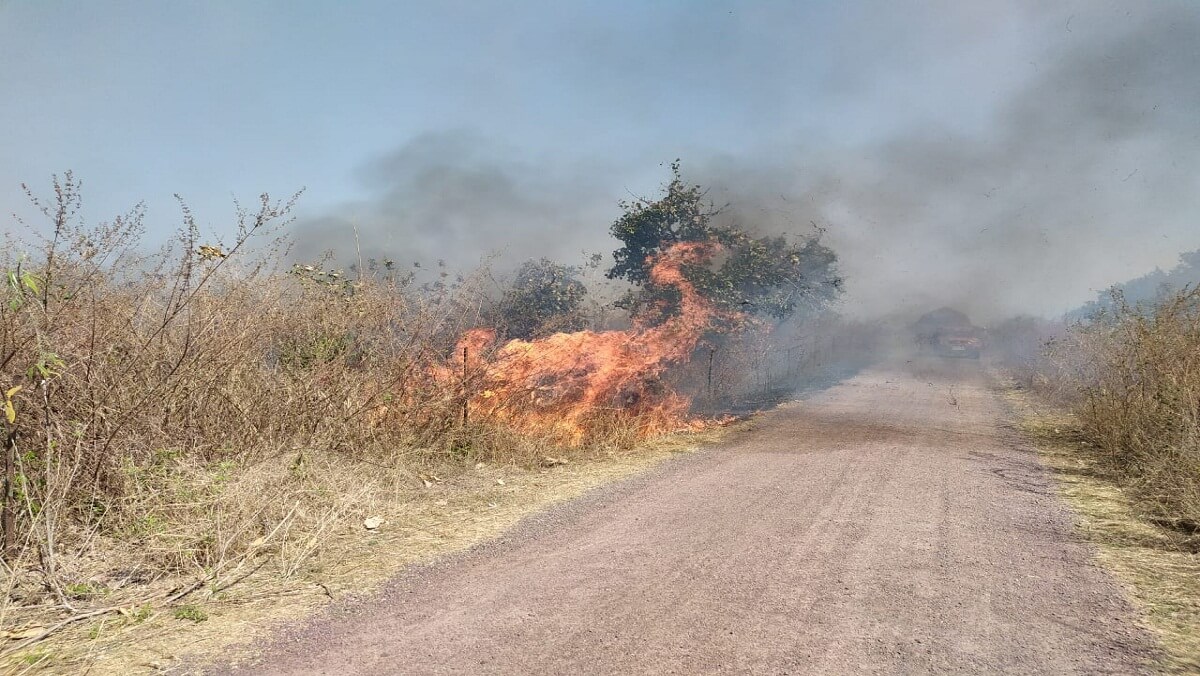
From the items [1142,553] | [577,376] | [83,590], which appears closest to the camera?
[83,590]

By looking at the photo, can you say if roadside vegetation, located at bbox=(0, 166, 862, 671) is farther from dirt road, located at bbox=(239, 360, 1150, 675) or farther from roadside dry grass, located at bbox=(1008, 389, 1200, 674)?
roadside dry grass, located at bbox=(1008, 389, 1200, 674)

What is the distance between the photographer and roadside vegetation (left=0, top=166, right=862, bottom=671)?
4.41 metres

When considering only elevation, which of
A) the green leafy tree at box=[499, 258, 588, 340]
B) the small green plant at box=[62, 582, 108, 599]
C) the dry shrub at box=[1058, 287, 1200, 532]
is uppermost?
the green leafy tree at box=[499, 258, 588, 340]

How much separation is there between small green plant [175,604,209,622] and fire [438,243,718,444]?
17.4 ft

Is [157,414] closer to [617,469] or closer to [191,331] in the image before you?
[191,331]

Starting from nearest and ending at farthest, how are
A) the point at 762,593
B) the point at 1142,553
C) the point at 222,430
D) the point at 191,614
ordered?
the point at 191,614 → the point at 762,593 → the point at 1142,553 → the point at 222,430

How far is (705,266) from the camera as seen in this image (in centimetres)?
1667

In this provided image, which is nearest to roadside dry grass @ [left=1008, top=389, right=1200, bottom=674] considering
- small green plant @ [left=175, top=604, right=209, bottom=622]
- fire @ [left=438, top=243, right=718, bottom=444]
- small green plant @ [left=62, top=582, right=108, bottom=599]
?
small green plant @ [left=175, top=604, right=209, bottom=622]

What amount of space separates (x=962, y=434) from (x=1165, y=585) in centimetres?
779

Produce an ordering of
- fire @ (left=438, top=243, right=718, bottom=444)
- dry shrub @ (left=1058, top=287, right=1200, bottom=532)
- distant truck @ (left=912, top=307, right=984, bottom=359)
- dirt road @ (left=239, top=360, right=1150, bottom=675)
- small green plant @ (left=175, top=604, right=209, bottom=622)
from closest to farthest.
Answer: dirt road @ (left=239, top=360, right=1150, bottom=675), small green plant @ (left=175, top=604, right=209, bottom=622), dry shrub @ (left=1058, top=287, right=1200, bottom=532), fire @ (left=438, top=243, right=718, bottom=444), distant truck @ (left=912, top=307, right=984, bottom=359)

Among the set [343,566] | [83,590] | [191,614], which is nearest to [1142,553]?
[343,566]

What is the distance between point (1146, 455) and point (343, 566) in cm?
958

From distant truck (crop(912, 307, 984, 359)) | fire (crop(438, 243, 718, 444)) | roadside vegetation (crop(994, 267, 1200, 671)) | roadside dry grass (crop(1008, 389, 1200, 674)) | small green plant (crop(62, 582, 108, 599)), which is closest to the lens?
roadside dry grass (crop(1008, 389, 1200, 674))

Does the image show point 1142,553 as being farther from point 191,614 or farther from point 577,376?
point 577,376
